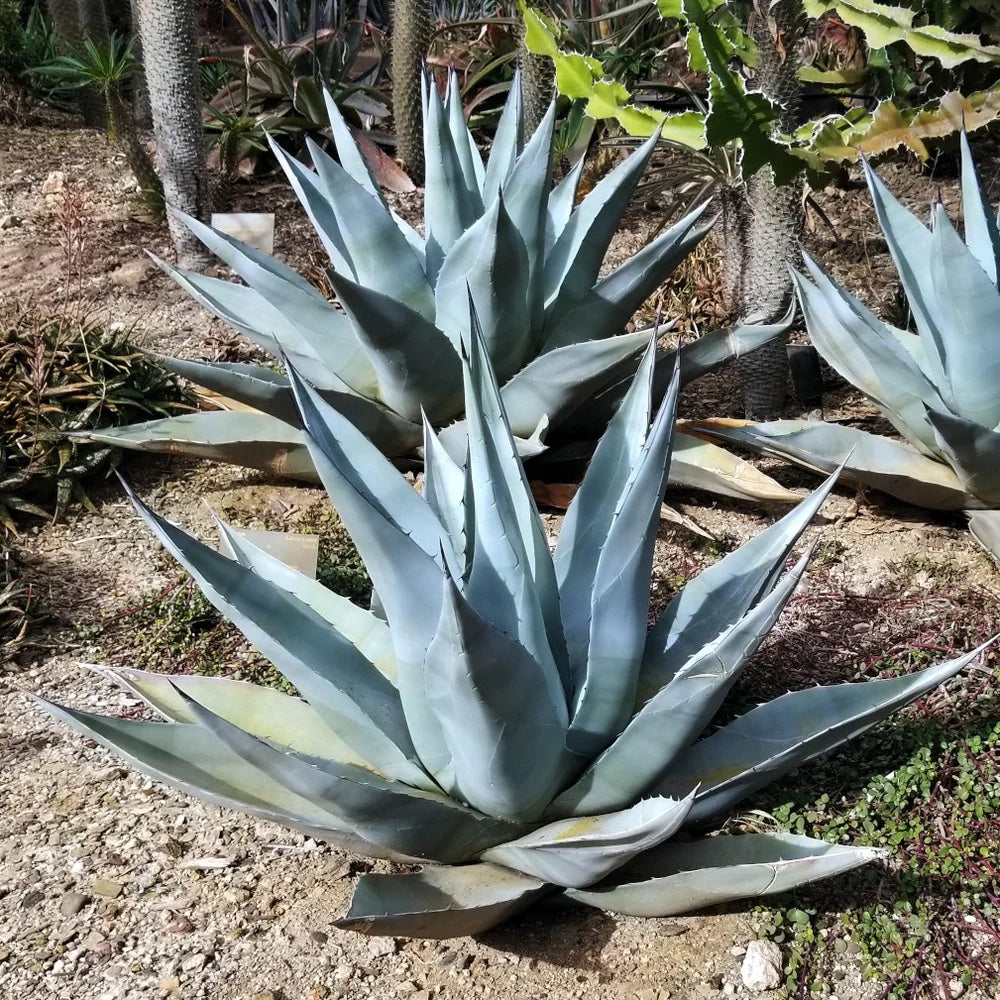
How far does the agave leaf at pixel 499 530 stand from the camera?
65.5 inches

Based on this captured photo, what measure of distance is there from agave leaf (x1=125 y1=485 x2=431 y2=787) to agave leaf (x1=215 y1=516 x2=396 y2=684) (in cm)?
12

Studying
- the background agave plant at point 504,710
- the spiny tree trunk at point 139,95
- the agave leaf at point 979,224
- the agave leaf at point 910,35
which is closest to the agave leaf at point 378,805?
the background agave plant at point 504,710

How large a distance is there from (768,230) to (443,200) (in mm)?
1131

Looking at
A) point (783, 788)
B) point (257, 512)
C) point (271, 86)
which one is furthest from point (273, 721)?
point (271, 86)

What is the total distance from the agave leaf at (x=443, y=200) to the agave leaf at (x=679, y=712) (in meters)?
1.82

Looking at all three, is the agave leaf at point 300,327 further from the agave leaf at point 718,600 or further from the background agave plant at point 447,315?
the agave leaf at point 718,600

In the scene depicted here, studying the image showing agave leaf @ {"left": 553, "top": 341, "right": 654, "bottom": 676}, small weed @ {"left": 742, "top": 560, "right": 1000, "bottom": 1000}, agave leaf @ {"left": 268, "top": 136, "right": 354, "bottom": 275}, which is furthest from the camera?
agave leaf @ {"left": 268, "top": 136, "right": 354, "bottom": 275}

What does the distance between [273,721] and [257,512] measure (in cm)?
151

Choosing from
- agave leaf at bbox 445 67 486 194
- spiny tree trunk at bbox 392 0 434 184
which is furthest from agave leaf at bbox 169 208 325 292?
spiny tree trunk at bbox 392 0 434 184

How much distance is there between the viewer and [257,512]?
11.2 feet

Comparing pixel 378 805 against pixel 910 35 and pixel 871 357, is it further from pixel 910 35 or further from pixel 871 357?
pixel 910 35

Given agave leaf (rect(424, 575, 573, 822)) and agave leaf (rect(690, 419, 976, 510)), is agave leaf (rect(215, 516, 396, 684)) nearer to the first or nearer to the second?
agave leaf (rect(424, 575, 573, 822))

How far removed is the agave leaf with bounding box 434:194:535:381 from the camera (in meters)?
2.78

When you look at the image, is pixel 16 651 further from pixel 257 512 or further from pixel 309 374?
pixel 309 374
